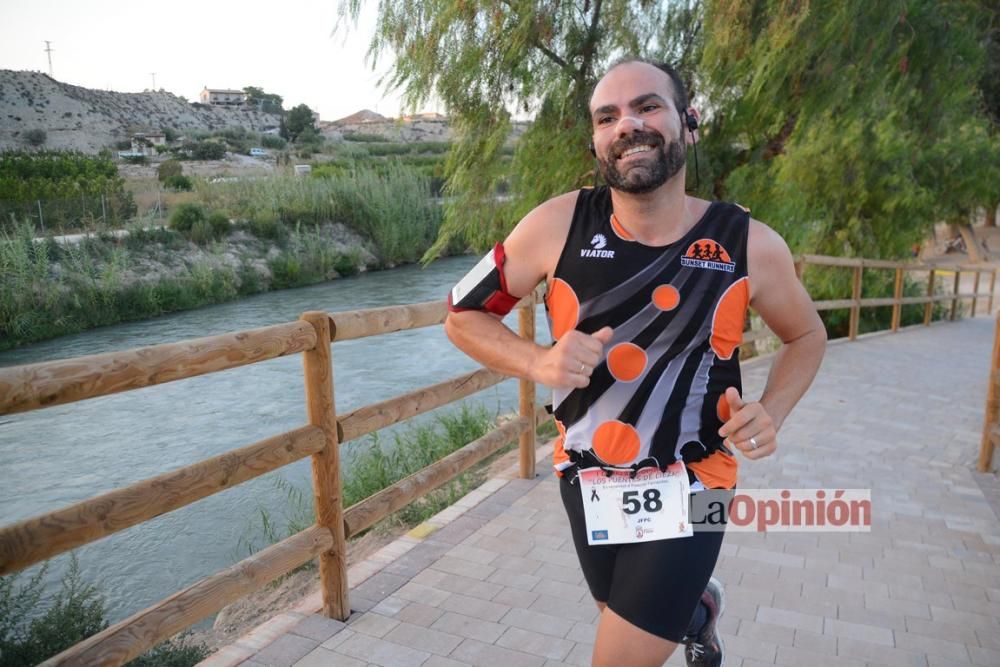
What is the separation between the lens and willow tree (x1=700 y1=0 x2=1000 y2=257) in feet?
22.4

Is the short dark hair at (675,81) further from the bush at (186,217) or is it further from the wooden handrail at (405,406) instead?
the bush at (186,217)

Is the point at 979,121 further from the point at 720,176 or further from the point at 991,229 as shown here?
the point at 991,229

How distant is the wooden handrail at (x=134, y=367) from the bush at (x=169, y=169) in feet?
62.3

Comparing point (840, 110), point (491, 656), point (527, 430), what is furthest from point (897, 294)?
point (491, 656)

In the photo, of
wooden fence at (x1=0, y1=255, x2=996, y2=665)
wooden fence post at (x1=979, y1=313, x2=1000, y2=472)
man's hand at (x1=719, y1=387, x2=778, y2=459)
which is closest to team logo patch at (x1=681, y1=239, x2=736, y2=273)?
man's hand at (x1=719, y1=387, x2=778, y2=459)

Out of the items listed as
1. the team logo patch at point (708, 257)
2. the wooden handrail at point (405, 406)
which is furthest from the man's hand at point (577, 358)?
the wooden handrail at point (405, 406)

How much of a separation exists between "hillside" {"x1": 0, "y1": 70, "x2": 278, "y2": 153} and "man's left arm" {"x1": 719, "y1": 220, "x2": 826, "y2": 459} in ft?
54.9

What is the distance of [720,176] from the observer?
877cm

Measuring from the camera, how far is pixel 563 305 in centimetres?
175

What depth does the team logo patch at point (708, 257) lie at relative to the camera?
1.70m

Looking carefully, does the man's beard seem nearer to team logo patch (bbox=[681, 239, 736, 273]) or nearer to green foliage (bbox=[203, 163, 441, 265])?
team logo patch (bbox=[681, 239, 736, 273])

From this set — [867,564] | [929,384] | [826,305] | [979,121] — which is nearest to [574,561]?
[867,564]

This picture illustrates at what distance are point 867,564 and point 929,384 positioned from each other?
17.2 ft
